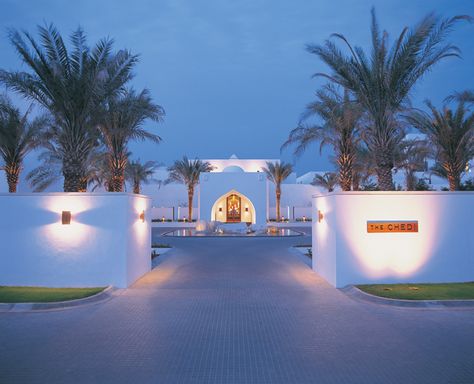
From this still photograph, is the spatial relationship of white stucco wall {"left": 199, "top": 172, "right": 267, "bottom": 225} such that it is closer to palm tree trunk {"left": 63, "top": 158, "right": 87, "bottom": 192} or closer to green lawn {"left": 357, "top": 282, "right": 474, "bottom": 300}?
palm tree trunk {"left": 63, "top": 158, "right": 87, "bottom": 192}

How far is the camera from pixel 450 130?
14086 millimetres

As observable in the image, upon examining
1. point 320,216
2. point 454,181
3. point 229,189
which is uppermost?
point 229,189

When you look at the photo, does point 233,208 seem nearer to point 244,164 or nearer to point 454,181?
point 244,164

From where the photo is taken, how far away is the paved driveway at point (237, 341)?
15.0 feet

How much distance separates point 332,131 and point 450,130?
4434mm

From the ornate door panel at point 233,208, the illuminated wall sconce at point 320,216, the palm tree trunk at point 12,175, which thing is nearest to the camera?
the illuminated wall sconce at point 320,216

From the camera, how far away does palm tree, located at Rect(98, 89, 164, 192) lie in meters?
13.0

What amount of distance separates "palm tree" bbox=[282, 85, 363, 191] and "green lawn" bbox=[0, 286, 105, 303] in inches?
404

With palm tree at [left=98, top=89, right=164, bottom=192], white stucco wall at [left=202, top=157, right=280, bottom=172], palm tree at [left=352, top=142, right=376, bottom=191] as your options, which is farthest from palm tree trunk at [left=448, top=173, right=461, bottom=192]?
white stucco wall at [left=202, top=157, right=280, bottom=172]

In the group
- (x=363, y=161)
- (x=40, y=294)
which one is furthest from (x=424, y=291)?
(x=363, y=161)

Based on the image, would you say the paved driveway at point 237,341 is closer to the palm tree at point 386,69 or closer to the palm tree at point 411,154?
the palm tree at point 386,69

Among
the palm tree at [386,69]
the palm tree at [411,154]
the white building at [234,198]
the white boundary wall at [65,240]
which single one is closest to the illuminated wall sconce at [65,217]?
the white boundary wall at [65,240]

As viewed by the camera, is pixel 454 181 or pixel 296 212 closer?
pixel 454 181

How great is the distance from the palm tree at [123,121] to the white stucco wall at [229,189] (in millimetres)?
18096
